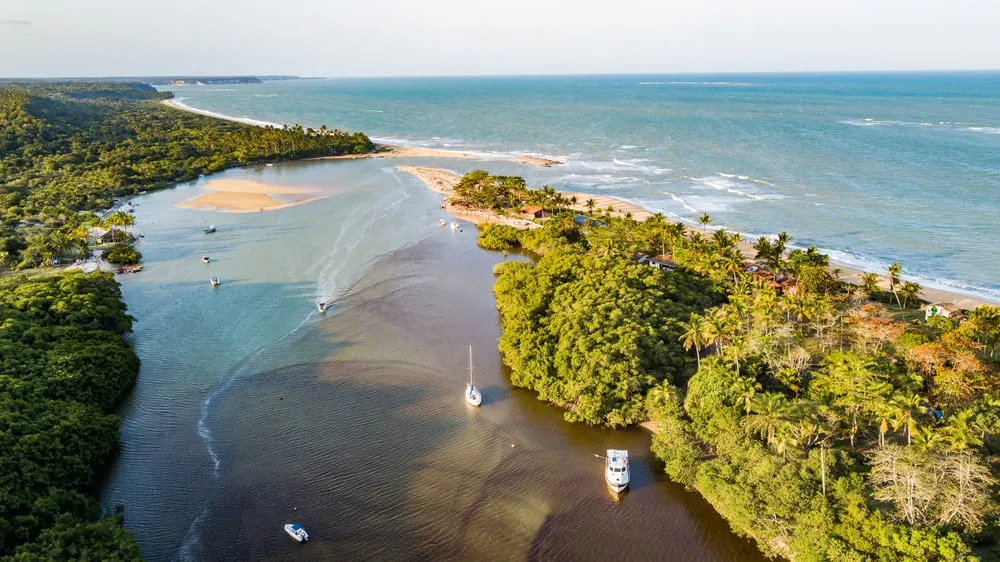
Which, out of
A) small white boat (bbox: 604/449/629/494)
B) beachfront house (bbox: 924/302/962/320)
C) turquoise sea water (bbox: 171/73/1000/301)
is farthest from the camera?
turquoise sea water (bbox: 171/73/1000/301)

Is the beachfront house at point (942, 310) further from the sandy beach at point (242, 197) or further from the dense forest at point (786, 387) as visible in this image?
the sandy beach at point (242, 197)

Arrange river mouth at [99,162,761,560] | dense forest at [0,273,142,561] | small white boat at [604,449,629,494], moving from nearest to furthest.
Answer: dense forest at [0,273,142,561], river mouth at [99,162,761,560], small white boat at [604,449,629,494]

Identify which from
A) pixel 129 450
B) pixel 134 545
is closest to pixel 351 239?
pixel 129 450

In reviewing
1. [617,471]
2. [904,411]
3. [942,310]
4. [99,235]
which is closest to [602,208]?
[942,310]

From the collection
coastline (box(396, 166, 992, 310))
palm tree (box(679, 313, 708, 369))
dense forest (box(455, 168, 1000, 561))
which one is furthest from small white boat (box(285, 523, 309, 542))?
coastline (box(396, 166, 992, 310))

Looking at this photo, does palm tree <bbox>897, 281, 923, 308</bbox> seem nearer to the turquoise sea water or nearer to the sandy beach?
the turquoise sea water
